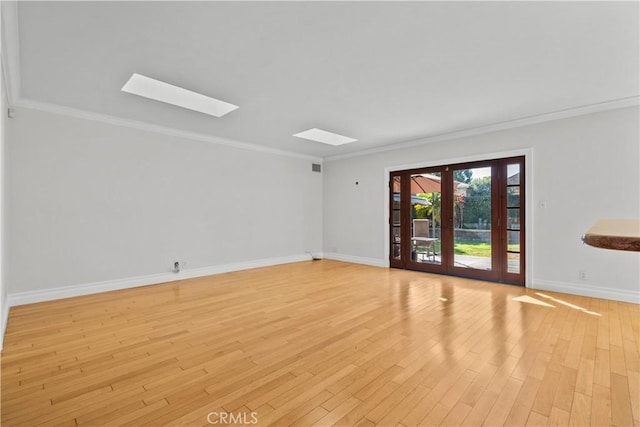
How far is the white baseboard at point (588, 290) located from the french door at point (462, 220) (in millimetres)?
304

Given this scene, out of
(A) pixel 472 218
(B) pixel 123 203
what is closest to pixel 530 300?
(A) pixel 472 218

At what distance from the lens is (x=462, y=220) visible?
5730 millimetres

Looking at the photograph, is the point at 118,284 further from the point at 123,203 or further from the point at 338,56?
the point at 338,56

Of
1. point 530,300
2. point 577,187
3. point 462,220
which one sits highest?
point 577,187

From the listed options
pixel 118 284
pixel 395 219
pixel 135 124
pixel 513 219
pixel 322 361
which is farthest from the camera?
pixel 395 219

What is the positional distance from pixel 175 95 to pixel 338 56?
2454 millimetres

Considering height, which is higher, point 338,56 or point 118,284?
point 338,56

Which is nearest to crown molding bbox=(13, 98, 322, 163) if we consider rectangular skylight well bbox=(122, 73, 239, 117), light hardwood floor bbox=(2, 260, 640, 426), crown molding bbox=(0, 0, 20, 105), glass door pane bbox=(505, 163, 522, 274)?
crown molding bbox=(0, 0, 20, 105)

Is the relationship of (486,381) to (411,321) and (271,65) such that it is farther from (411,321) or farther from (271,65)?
(271,65)

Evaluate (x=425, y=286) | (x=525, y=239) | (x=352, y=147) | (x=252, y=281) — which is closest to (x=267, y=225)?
(x=252, y=281)

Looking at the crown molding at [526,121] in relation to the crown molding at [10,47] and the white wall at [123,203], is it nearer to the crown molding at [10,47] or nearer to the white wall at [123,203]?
the white wall at [123,203]

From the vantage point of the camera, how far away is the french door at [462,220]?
516 cm

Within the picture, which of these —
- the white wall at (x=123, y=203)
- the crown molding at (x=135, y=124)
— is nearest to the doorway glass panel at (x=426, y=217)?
the white wall at (x=123, y=203)

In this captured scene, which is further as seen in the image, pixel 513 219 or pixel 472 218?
pixel 472 218
